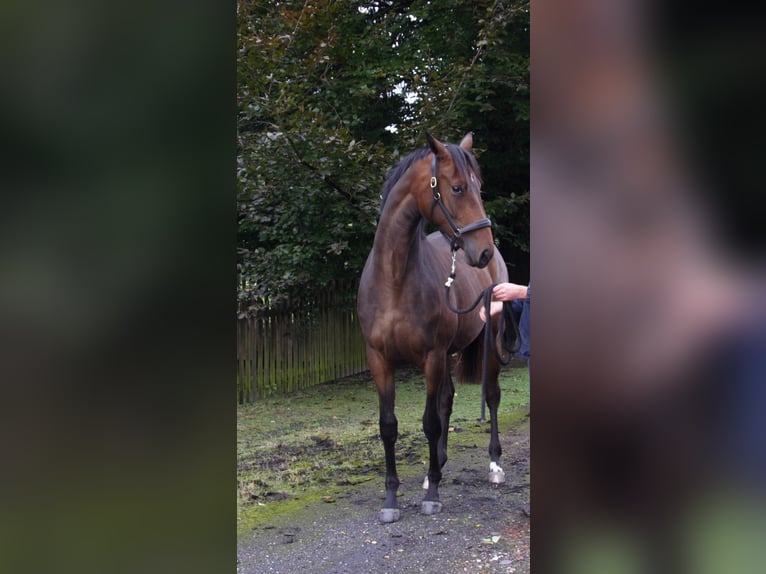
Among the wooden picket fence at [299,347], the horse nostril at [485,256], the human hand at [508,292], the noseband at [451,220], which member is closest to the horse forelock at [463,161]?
the noseband at [451,220]

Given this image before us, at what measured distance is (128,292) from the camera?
81 centimetres

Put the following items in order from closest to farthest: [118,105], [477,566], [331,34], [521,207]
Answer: [118,105] < [477,566] < [331,34] < [521,207]

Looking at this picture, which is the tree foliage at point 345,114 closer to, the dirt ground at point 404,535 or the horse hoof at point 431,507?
the dirt ground at point 404,535

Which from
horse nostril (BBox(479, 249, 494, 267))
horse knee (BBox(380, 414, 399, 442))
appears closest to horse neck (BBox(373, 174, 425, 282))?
horse nostril (BBox(479, 249, 494, 267))

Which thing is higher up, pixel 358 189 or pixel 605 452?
pixel 358 189

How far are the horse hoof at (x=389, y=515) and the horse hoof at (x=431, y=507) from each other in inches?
7.9

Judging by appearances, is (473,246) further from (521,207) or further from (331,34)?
(521,207)

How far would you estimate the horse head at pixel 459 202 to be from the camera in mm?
4199

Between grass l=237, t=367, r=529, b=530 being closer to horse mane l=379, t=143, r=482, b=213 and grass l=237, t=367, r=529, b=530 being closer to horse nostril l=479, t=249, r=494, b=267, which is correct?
horse nostril l=479, t=249, r=494, b=267

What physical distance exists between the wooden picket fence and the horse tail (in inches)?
136

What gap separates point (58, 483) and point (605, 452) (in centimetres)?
59

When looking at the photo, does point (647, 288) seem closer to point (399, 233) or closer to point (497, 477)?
point (399, 233)

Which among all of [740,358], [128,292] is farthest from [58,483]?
[740,358]

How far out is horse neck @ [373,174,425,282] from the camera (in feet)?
14.7
